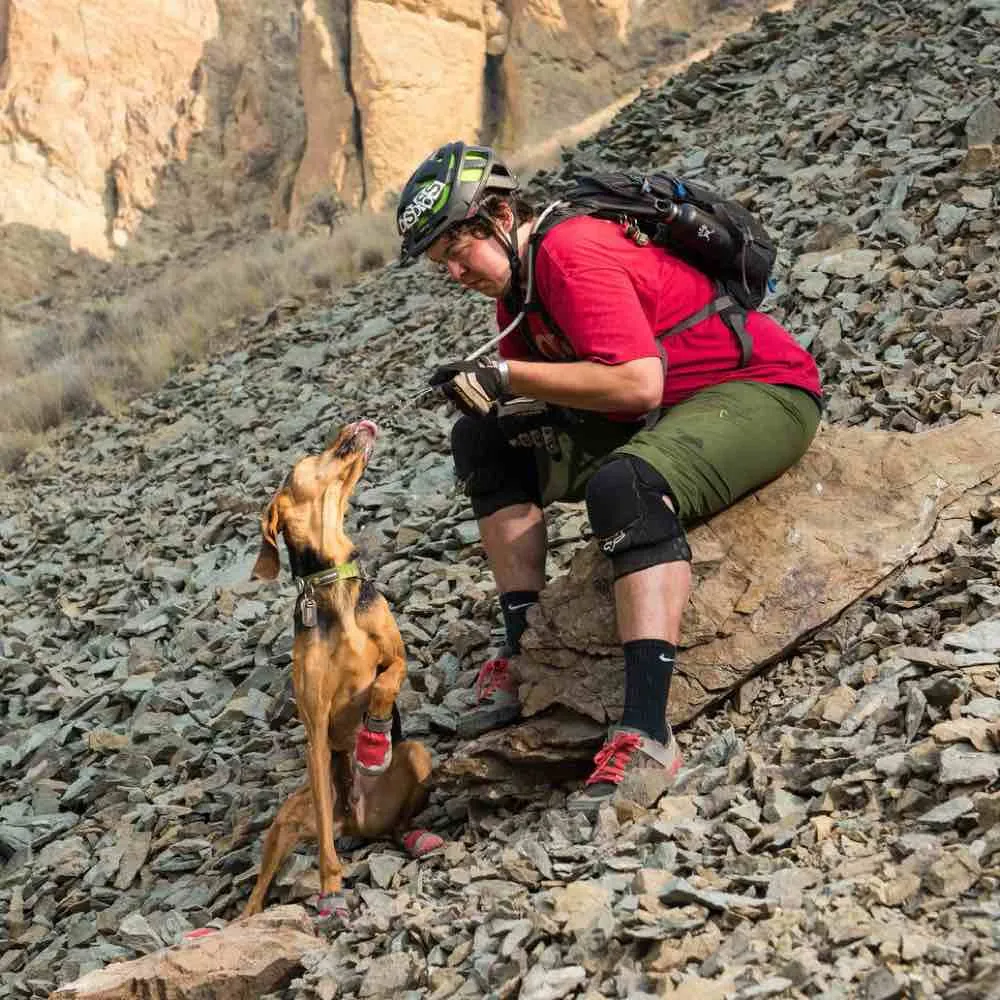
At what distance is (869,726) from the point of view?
407 cm

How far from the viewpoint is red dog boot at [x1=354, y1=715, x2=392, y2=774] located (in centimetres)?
445

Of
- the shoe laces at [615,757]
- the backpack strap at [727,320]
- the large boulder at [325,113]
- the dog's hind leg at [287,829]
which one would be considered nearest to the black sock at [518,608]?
the shoe laces at [615,757]

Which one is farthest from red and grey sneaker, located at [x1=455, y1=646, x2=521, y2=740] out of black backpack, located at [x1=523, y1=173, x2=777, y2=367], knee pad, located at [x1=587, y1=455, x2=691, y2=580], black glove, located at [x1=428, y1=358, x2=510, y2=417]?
black backpack, located at [x1=523, y1=173, x2=777, y2=367]

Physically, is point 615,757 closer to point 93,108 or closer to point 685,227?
point 685,227

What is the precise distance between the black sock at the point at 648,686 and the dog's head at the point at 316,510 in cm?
108

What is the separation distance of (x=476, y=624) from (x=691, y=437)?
2.13 metres

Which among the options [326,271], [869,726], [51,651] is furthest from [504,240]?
[326,271]

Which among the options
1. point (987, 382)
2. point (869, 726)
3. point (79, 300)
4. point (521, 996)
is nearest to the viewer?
point (521, 996)

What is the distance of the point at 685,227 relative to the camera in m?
4.73

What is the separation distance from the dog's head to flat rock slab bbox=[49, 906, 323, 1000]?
123 cm

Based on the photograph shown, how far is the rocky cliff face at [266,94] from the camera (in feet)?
92.8

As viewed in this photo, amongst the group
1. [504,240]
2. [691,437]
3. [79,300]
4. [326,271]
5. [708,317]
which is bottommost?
[79,300]

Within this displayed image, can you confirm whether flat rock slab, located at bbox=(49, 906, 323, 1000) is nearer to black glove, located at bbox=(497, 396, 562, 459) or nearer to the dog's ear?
the dog's ear

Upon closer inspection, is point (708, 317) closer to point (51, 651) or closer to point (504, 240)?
point (504, 240)
